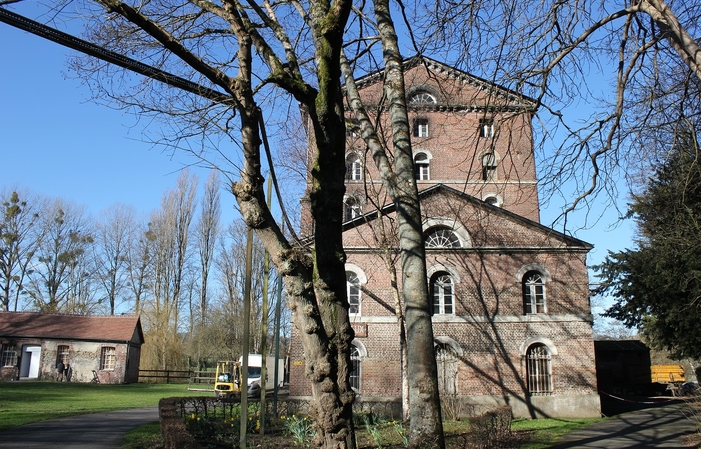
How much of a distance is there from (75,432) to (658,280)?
20624mm

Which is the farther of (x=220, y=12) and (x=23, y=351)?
(x=23, y=351)

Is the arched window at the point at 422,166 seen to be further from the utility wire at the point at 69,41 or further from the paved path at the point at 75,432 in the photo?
the utility wire at the point at 69,41

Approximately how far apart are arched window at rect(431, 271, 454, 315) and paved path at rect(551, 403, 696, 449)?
680 centimetres

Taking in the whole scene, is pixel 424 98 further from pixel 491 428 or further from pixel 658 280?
pixel 491 428

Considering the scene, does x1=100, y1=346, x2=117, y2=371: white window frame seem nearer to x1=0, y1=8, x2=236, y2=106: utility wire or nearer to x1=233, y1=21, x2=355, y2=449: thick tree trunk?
x1=0, y1=8, x2=236, y2=106: utility wire

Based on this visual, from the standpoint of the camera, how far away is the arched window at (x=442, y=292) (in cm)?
2294

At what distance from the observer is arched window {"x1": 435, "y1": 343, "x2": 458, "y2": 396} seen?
21938 millimetres

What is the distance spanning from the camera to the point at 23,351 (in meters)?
39.3

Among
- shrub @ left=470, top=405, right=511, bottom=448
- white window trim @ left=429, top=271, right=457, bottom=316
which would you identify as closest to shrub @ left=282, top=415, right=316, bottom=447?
shrub @ left=470, top=405, right=511, bottom=448

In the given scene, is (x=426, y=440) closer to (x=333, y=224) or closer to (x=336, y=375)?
(x=336, y=375)

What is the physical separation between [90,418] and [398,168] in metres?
13.4

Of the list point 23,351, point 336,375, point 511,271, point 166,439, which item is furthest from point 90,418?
point 23,351

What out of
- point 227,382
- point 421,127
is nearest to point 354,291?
point 227,382

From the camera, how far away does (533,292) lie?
23.0 m
